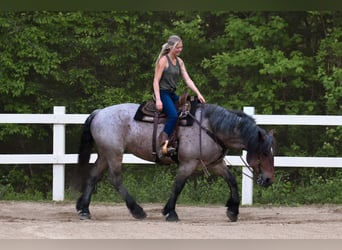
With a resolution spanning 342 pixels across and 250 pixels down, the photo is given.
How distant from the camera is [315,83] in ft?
47.3

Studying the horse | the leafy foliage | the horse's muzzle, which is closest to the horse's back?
the horse

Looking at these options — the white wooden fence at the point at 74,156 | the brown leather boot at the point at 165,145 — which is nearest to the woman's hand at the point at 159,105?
the brown leather boot at the point at 165,145

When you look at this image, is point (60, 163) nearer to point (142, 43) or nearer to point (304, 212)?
point (304, 212)

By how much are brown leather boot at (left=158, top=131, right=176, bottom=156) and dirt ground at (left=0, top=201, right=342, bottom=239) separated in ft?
2.42

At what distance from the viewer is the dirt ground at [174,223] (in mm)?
5738

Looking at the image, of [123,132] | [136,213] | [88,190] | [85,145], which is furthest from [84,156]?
[136,213]

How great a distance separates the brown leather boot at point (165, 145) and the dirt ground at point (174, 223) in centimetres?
74

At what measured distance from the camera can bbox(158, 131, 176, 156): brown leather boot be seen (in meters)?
7.50

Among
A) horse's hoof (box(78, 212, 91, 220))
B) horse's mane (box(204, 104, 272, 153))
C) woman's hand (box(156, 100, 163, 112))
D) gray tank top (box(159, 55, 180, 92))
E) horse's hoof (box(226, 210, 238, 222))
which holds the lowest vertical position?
horse's hoof (box(78, 212, 91, 220))

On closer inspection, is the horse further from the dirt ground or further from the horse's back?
the dirt ground

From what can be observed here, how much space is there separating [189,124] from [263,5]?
624 centimetres

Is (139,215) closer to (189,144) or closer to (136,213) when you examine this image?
(136,213)

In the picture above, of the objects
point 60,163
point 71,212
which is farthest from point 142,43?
point 71,212

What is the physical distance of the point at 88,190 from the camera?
8.02 meters
